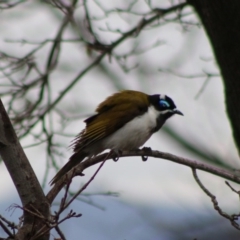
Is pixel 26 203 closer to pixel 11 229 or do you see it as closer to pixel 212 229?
pixel 11 229

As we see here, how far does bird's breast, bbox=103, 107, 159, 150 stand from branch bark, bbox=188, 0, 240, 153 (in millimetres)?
1422

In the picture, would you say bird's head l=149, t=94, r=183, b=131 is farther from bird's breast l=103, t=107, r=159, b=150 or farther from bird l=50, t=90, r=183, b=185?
Result: bird's breast l=103, t=107, r=159, b=150

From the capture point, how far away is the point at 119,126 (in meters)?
6.05

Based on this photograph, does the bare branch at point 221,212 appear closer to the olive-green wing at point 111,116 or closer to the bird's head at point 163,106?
the olive-green wing at point 111,116

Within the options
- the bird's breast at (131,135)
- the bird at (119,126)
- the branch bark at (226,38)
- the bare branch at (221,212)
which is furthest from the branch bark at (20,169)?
the bird's breast at (131,135)

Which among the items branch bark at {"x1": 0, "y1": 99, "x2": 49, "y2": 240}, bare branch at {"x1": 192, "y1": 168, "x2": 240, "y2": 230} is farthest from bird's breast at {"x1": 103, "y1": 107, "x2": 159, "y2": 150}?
branch bark at {"x1": 0, "y1": 99, "x2": 49, "y2": 240}

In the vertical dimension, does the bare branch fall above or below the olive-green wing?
below

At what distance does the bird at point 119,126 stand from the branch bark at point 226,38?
1.39m

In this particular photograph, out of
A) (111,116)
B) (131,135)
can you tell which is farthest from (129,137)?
(111,116)

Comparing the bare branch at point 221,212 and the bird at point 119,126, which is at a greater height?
the bird at point 119,126

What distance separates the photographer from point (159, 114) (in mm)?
6461

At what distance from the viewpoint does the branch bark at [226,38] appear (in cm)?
452

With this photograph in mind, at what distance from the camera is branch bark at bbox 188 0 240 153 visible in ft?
14.8

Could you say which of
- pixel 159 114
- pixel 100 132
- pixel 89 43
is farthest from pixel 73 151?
pixel 89 43
